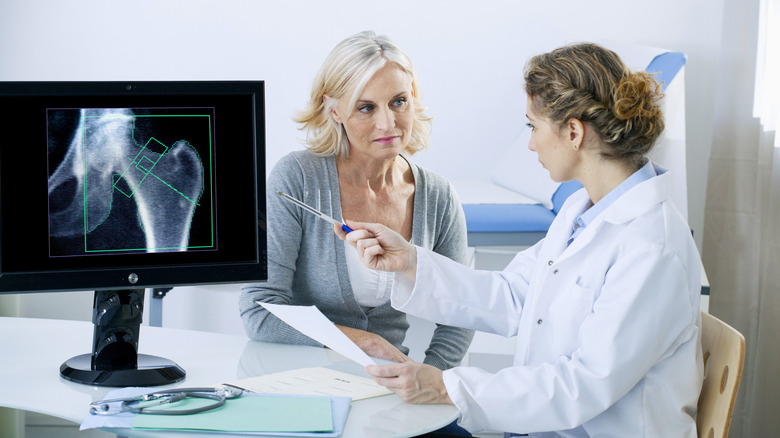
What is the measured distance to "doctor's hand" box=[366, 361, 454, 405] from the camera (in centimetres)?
120

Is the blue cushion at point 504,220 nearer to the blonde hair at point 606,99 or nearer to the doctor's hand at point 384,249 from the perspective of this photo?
the doctor's hand at point 384,249

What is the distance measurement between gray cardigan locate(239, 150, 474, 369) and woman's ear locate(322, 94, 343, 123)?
9cm

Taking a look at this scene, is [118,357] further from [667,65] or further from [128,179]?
[667,65]

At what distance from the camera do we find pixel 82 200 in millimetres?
1268

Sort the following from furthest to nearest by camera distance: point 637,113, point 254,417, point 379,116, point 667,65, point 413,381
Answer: point 667,65 → point 379,116 → point 637,113 → point 413,381 → point 254,417

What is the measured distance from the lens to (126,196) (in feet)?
4.20

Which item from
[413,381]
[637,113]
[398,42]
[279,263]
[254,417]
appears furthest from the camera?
[398,42]

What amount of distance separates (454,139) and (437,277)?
2144 millimetres

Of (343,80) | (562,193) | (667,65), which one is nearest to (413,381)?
(343,80)

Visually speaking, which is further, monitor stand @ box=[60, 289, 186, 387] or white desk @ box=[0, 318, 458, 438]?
monitor stand @ box=[60, 289, 186, 387]

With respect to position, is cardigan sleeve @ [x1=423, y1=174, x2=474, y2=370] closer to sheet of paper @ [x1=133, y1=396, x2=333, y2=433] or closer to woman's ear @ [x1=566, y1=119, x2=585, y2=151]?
woman's ear @ [x1=566, y1=119, x2=585, y2=151]

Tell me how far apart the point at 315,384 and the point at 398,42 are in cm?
259

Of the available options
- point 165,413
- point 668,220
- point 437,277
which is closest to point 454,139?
point 437,277

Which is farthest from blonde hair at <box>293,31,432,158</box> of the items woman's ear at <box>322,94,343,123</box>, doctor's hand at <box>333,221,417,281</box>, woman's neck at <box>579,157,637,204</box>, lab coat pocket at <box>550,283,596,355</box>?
lab coat pocket at <box>550,283,596,355</box>
